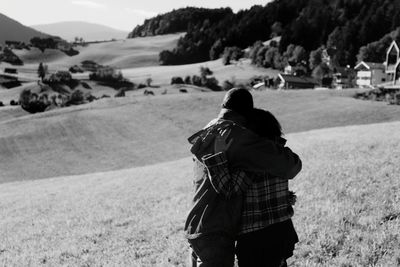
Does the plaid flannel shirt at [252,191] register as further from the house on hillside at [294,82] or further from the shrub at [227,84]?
the shrub at [227,84]

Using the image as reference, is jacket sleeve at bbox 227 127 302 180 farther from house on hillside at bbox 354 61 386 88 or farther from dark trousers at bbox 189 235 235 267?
house on hillside at bbox 354 61 386 88

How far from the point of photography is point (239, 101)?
16.0ft

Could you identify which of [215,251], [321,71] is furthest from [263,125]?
[321,71]

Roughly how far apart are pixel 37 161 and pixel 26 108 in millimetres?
40920

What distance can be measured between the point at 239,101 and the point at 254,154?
0.62 meters

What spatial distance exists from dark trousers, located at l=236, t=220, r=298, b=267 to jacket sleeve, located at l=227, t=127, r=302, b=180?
656 mm

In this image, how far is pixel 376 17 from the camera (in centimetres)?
16612

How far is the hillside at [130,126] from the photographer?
51812 millimetres

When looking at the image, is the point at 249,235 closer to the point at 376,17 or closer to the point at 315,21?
the point at 376,17

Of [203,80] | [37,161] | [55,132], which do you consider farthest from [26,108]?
[203,80]

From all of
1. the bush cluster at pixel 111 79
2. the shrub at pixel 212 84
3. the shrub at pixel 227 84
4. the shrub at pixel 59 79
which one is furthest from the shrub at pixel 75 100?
the shrub at pixel 227 84

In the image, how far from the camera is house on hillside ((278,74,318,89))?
120 meters

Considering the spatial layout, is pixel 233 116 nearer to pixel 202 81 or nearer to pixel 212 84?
pixel 212 84

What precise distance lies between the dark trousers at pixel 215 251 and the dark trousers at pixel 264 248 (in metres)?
0.13
